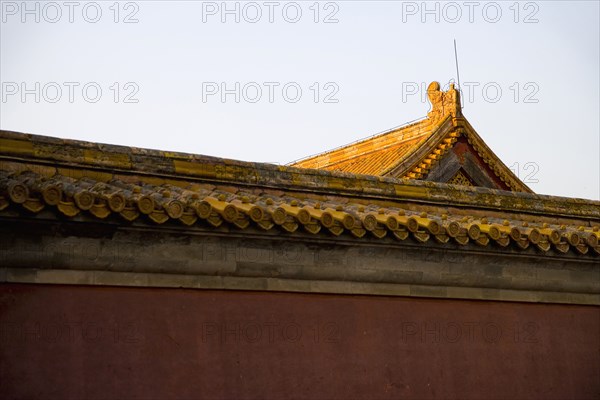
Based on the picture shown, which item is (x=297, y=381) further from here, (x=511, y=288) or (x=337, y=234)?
(x=511, y=288)

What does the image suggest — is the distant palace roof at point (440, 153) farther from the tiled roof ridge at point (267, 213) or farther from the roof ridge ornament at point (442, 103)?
the tiled roof ridge at point (267, 213)

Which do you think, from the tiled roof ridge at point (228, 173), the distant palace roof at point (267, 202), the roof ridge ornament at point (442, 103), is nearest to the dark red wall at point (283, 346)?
the distant palace roof at point (267, 202)

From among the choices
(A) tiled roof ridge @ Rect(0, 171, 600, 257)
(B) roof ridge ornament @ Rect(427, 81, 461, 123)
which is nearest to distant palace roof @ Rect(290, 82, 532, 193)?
(B) roof ridge ornament @ Rect(427, 81, 461, 123)

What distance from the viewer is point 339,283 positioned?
934cm

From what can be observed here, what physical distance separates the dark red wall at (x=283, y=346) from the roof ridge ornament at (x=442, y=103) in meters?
7.16

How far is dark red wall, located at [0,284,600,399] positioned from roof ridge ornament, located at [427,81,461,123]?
7.16 metres

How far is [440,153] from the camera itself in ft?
56.3

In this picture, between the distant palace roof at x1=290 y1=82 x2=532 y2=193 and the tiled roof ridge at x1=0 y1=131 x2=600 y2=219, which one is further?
the distant palace roof at x1=290 y1=82 x2=532 y2=193

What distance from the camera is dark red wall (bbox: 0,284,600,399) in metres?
7.96

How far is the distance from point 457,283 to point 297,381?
6.61ft

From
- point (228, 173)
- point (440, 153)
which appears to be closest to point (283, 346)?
point (228, 173)

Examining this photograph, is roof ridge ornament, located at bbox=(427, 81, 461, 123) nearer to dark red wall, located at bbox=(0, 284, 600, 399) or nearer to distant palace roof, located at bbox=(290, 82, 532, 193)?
distant palace roof, located at bbox=(290, 82, 532, 193)

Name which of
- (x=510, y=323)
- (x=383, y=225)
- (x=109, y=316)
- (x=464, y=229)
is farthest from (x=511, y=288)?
(x=109, y=316)

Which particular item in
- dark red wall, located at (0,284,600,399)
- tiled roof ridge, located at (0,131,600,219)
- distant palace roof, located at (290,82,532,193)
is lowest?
dark red wall, located at (0,284,600,399)
